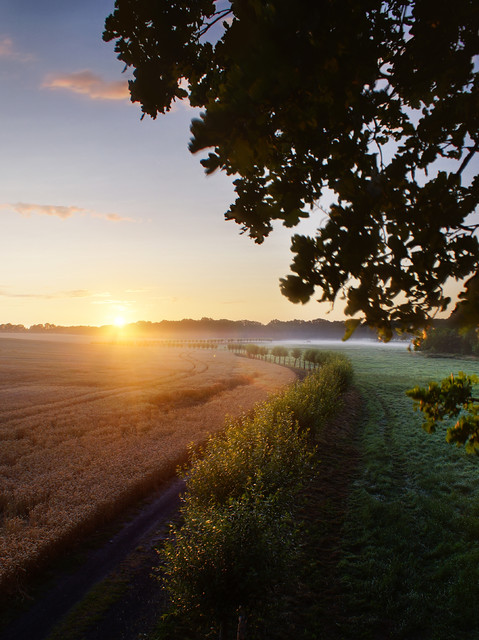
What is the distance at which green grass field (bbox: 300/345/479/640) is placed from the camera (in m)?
8.01

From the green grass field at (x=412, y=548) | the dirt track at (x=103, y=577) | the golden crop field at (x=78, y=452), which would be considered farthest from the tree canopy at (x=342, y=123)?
the golden crop field at (x=78, y=452)

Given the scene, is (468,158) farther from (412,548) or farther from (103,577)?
(103,577)

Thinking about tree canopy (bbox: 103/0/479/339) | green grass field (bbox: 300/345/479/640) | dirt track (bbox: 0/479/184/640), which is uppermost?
tree canopy (bbox: 103/0/479/339)

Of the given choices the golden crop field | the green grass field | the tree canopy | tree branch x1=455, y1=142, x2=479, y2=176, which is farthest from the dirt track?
tree branch x1=455, y1=142, x2=479, y2=176

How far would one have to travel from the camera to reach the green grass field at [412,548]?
8.01 metres

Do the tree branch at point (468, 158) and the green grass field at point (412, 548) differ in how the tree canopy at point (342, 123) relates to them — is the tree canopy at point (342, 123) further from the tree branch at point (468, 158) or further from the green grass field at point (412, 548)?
the green grass field at point (412, 548)

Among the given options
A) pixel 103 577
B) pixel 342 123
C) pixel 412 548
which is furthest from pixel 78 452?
pixel 342 123

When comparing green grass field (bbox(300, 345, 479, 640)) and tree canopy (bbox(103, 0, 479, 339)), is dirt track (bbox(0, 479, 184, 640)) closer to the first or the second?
green grass field (bbox(300, 345, 479, 640))

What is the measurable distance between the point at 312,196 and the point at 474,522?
43.9ft

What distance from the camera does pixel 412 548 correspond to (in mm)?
10781

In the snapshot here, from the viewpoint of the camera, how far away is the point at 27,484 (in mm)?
15516

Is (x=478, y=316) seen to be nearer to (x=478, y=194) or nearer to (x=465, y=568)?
(x=478, y=194)

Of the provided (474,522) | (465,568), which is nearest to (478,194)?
(465,568)

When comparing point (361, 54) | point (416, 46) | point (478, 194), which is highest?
point (416, 46)
